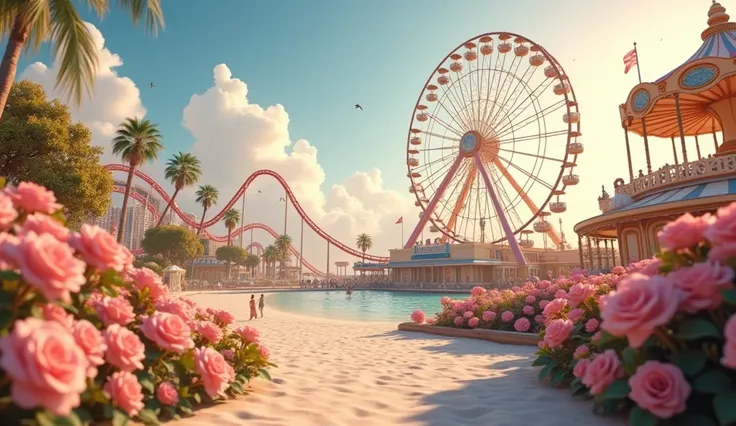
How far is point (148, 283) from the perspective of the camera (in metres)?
3.54

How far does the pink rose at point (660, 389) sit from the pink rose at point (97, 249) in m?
2.98

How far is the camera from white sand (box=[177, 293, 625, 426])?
351 cm

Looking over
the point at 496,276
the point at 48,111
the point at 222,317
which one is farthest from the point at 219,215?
the point at 222,317

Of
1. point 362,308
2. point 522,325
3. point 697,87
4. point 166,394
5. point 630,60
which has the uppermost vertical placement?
point 630,60

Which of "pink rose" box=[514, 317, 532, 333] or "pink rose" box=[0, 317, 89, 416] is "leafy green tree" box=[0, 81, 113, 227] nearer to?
"pink rose" box=[514, 317, 532, 333]

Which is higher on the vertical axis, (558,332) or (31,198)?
(31,198)

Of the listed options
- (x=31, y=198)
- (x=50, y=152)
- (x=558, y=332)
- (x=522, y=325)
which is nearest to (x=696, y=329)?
(x=558, y=332)

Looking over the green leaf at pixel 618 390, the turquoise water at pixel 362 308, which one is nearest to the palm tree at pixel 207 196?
the turquoise water at pixel 362 308

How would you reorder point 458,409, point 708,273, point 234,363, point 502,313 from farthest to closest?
point 502,313
point 234,363
point 458,409
point 708,273

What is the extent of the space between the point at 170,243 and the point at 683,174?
51258 mm

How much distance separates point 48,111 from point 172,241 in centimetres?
3628

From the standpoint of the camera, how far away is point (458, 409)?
12.6ft

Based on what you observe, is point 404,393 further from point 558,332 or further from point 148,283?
point 148,283

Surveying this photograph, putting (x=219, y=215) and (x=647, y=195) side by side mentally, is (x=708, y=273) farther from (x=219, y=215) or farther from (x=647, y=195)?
(x=219, y=215)
